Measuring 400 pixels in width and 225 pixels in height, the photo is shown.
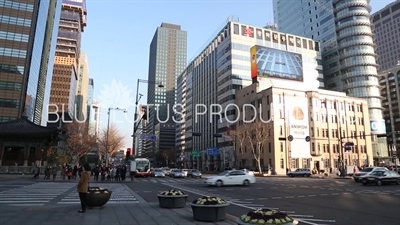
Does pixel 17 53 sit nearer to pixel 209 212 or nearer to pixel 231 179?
pixel 231 179

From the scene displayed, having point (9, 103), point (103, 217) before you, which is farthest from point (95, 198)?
point (9, 103)

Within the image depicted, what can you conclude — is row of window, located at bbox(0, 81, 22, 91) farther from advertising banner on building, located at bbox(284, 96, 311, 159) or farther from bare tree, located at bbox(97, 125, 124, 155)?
advertising banner on building, located at bbox(284, 96, 311, 159)

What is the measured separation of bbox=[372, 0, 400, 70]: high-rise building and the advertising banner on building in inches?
4445

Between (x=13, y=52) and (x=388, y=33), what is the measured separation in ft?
562

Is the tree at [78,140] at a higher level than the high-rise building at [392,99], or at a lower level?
lower

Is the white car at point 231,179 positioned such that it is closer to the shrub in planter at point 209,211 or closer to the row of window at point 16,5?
the shrub in planter at point 209,211

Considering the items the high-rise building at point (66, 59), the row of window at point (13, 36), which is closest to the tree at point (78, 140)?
the row of window at point (13, 36)

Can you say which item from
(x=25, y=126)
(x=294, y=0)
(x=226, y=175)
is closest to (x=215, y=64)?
(x=294, y=0)

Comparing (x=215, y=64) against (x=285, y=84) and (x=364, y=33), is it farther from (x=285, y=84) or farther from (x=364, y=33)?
(x=364, y=33)

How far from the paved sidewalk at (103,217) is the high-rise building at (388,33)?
174726 millimetres

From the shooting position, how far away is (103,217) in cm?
989

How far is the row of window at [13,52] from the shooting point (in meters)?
63.6

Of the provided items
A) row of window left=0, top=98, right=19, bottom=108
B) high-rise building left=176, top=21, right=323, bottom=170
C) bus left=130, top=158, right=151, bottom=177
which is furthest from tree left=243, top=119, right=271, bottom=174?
row of window left=0, top=98, right=19, bottom=108

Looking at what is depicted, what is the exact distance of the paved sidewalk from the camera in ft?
29.4
